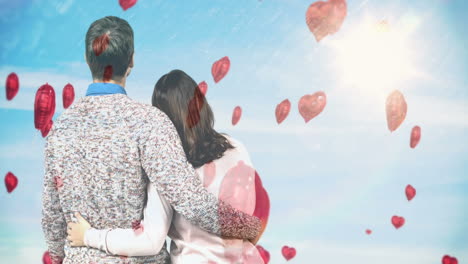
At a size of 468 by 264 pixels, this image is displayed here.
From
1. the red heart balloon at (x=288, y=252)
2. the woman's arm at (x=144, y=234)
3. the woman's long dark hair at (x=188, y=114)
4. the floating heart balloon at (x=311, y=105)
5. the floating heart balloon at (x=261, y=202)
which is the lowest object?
the red heart balloon at (x=288, y=252)

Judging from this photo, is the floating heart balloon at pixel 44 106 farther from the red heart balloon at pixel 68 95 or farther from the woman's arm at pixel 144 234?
the woman's arm at pixel 144 234

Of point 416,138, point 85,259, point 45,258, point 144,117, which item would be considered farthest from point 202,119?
point 416,138

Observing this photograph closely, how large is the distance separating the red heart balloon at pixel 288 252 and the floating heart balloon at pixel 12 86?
1071 millimetres

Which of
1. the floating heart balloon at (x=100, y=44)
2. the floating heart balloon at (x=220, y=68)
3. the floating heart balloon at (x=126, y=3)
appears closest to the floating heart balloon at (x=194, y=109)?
the floating heart balloon at (x=100, y=44)

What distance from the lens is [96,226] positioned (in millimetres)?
1336

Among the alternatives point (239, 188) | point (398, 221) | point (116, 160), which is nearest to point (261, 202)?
point (239, 188)

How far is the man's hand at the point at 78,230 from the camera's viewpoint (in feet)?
4.39


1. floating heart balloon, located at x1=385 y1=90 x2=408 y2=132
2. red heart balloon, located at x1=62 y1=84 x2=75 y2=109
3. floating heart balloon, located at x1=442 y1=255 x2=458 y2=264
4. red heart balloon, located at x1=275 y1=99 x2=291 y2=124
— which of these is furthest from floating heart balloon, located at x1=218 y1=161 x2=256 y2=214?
floating heart balloon, located at x1=442 y1=255 x2=458 y2=264

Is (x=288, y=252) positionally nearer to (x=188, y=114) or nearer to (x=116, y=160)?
(x=188, y=114)

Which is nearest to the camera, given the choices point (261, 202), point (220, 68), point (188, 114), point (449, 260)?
point (188, 114)

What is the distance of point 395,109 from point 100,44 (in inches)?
46.2

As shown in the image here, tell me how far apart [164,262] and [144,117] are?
1.12 feet

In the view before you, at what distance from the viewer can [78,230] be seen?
1.34 m

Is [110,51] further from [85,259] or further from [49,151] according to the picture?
[85,259]
